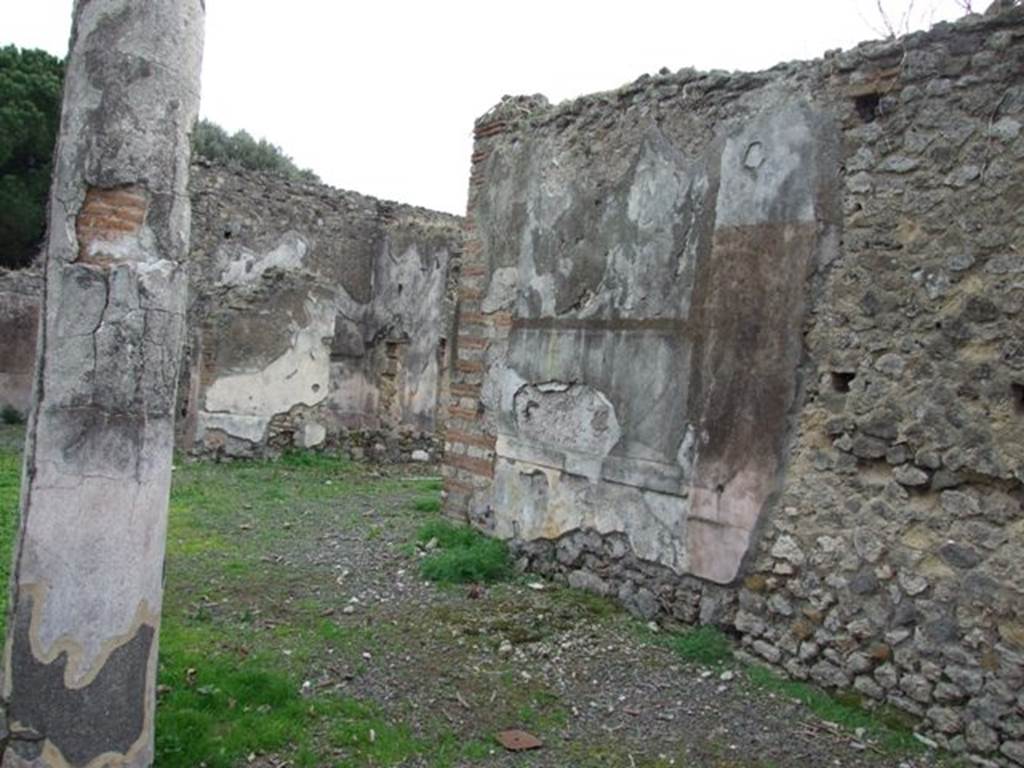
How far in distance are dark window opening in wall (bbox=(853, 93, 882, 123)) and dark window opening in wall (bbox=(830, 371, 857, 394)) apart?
1.18m

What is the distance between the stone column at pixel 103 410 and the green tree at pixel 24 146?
17905 mm

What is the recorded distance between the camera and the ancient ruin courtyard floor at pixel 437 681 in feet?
11.4

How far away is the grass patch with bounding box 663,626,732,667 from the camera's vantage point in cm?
443

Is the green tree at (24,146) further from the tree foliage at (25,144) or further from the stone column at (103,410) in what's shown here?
the stone column at (103,410)

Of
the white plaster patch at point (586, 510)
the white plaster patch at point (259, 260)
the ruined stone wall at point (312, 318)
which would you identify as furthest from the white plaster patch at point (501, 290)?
the white plaster patch at point (259, 260)

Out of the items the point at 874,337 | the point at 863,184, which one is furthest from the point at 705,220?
the point at 874,337

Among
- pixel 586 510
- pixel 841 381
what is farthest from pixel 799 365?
pixel 586 510

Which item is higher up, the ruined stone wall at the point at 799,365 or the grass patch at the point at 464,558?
the ruined stone wall at the point at 799,365

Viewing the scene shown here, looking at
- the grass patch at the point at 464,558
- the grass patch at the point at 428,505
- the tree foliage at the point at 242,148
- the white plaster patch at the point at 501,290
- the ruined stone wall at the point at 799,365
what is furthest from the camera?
the tree foliage at the point at 242,148

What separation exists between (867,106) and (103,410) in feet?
11.5

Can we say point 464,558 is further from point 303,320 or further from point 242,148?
point 242,148

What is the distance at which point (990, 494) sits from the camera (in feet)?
11.7

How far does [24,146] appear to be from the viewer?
19.3 meters

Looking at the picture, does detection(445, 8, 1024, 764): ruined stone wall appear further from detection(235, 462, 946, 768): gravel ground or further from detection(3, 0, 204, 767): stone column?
detection(3, 0, 204, 767): stone column
